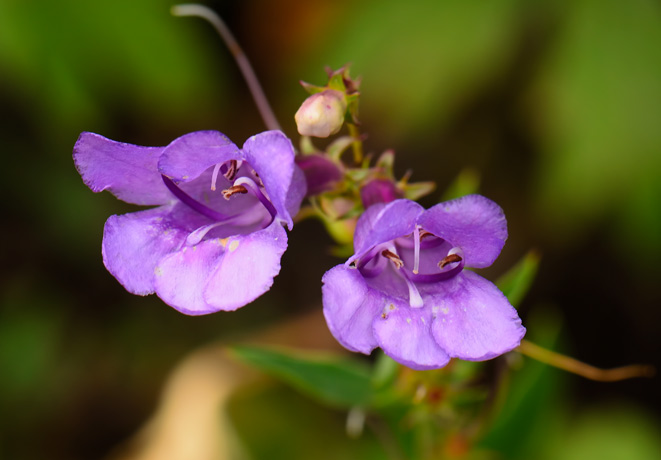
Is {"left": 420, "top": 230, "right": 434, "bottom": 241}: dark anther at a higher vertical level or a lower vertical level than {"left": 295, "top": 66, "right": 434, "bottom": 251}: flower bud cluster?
lower

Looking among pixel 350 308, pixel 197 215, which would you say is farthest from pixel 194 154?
pixel 350 308

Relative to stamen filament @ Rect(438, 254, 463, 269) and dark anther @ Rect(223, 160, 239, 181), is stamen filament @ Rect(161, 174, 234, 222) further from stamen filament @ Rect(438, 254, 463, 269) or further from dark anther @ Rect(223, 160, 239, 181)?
stamen filament @ Rect(438, 254, 463, 269)

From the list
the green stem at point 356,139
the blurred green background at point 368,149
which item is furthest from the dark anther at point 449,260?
the blurred green background at point 368,149

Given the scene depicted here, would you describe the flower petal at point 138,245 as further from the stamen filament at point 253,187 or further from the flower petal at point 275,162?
the flower petal at point 275,162

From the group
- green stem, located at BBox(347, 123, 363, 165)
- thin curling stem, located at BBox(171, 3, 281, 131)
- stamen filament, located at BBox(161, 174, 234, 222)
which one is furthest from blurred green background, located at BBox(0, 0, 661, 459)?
stamen filament, located at BBox(161, 174, 234, 222)

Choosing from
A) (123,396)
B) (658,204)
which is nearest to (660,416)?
(658,204)
